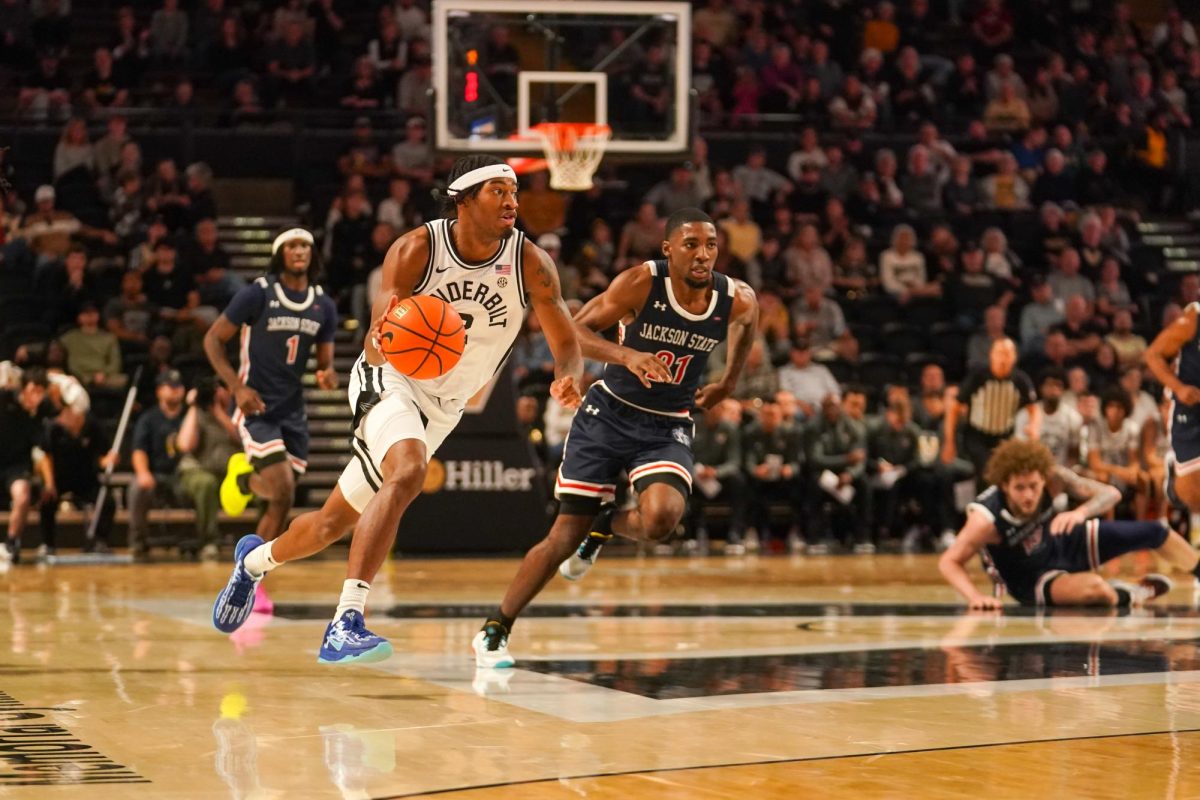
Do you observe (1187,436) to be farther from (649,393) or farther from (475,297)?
(475,297)

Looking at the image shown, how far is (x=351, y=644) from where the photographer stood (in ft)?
19.5

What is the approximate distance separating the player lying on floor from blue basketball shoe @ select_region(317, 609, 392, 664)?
14.2ft

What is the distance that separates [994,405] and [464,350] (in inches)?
348

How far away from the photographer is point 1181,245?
21094 mm

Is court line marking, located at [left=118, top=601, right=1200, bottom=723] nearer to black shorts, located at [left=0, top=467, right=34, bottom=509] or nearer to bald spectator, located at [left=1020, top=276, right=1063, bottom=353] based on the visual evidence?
black shorts, located at [left=0, top=467, right=34, bottom=509]

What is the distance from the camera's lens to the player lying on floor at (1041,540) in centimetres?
919

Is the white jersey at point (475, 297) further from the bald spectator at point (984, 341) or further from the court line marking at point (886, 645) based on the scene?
the bald spectator at point (984, 341)

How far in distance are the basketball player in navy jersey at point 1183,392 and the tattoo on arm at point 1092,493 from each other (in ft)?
1.86

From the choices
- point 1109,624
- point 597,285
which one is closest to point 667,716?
point 1109,624

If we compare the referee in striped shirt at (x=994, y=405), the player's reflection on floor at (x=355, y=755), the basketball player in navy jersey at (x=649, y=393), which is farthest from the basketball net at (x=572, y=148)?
the player's reflection on floor at (x=355, y=755)

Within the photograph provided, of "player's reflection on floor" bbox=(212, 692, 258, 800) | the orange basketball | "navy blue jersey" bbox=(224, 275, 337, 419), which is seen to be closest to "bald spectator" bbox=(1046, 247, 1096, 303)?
"navy blue jersey" bbox=(224, 275, 337, 419)

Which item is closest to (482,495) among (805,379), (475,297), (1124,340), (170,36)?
(805,379)

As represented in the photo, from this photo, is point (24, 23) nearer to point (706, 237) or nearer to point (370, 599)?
point (370, 599)

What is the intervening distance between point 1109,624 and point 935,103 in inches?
535
